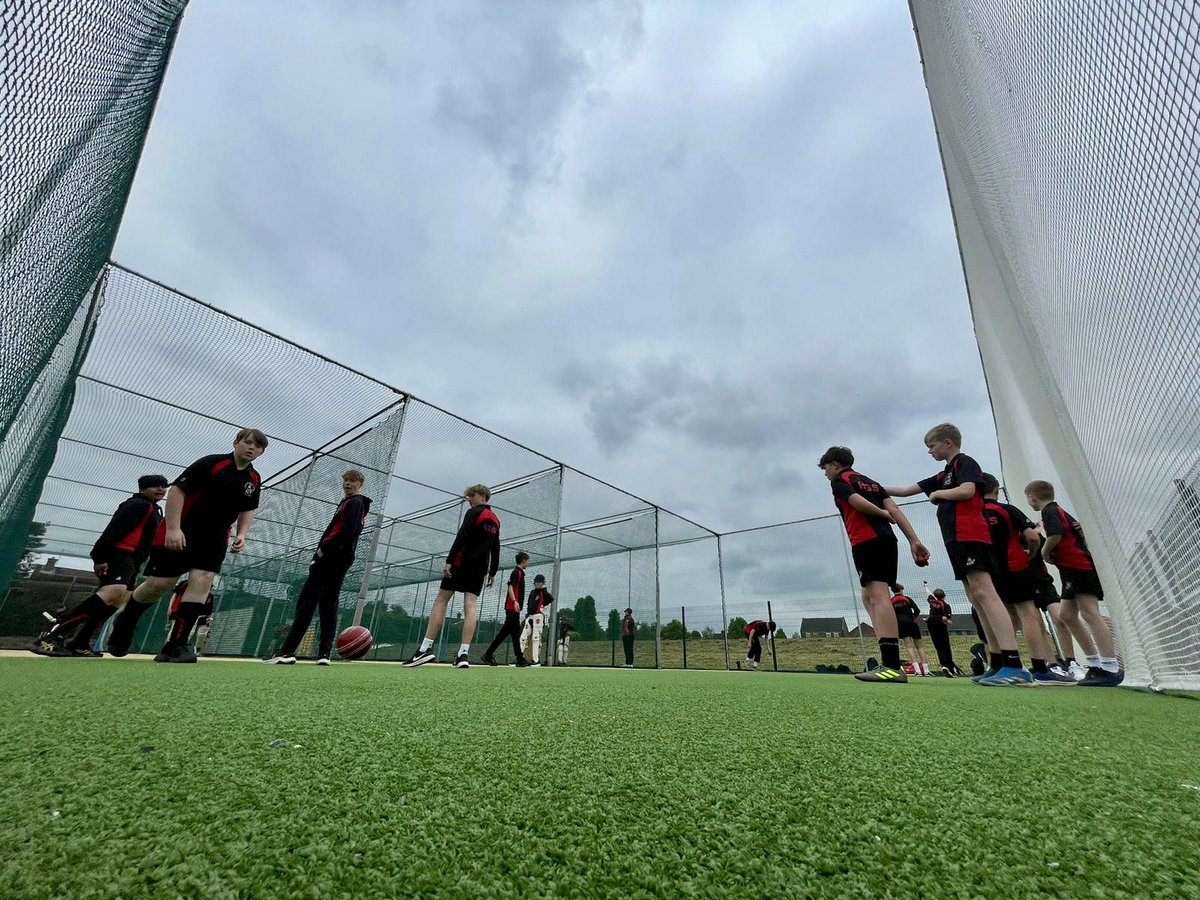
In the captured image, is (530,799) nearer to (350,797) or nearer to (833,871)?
(350,797)

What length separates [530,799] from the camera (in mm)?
827

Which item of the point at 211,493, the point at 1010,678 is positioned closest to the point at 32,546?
the point at 211,493

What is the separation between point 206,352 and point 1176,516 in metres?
9.66

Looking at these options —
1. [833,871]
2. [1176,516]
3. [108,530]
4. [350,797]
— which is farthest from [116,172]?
[1176,516]

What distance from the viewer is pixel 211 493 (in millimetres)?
3652

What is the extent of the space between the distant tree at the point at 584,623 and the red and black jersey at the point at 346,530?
8184mm

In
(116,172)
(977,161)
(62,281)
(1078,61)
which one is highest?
(977,161)

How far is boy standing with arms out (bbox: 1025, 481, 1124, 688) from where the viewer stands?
3930mm

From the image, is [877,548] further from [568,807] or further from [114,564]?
[114,564]

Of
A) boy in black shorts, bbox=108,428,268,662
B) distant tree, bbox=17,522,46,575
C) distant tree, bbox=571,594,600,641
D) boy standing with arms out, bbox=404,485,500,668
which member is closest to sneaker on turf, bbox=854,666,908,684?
boy standing with arms out, bbox=404,485,500,668

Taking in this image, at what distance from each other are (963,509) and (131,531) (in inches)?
270

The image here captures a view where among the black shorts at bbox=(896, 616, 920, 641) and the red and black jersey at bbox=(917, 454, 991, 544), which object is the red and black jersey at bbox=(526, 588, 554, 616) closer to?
the black shorts at bbox=(896, 616, 920, 641)

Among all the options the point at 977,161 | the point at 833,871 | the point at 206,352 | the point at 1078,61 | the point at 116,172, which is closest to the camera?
the point at 833,871

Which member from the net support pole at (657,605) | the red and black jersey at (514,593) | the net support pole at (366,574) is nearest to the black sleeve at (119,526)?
the net support pole at (366,574)
